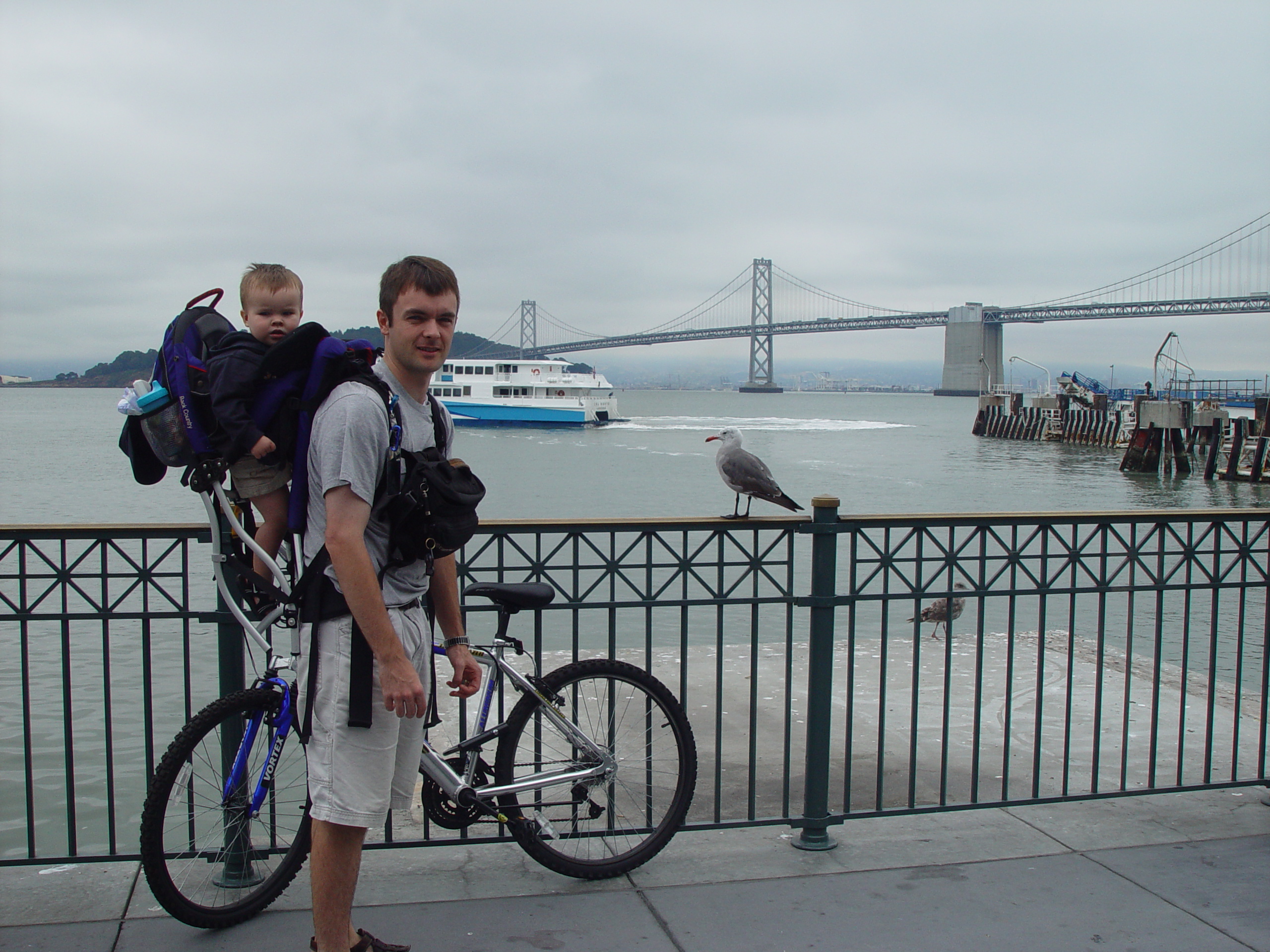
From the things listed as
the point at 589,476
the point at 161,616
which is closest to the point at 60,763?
the point at 161,616

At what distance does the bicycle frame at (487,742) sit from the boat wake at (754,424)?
64.7 meters

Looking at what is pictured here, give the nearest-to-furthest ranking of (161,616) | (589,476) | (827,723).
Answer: (161,616) < (827,723) < (589,476)

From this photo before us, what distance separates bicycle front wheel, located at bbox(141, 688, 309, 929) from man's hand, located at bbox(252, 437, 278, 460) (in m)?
0.63

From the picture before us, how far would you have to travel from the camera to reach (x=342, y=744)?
227 centimetres

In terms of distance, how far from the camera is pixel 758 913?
276 centimetres

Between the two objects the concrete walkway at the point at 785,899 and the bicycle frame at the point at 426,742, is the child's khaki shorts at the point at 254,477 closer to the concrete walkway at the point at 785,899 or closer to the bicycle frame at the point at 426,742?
the bicycle frame at the point at 426,742

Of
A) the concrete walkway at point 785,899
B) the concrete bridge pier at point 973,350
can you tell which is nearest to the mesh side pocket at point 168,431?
the concrete walkway at point 785,899

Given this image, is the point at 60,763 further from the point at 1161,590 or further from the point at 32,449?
the point at 32,449

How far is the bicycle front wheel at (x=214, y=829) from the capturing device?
2.47 metres

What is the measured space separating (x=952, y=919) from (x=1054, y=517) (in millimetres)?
1318

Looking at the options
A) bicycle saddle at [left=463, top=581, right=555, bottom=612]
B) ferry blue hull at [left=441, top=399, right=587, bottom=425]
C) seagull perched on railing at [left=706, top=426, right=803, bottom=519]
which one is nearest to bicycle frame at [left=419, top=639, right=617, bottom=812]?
bicycle saddle at [left=463, top=581, right=555, bottom=612]

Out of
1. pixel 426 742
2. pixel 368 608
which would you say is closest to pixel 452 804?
pixel 426 742

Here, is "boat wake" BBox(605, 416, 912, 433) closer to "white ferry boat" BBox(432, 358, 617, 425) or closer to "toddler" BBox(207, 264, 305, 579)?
"white ferry boat" BBox(432, 358, 617, 425)

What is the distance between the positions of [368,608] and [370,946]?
0.89 m
